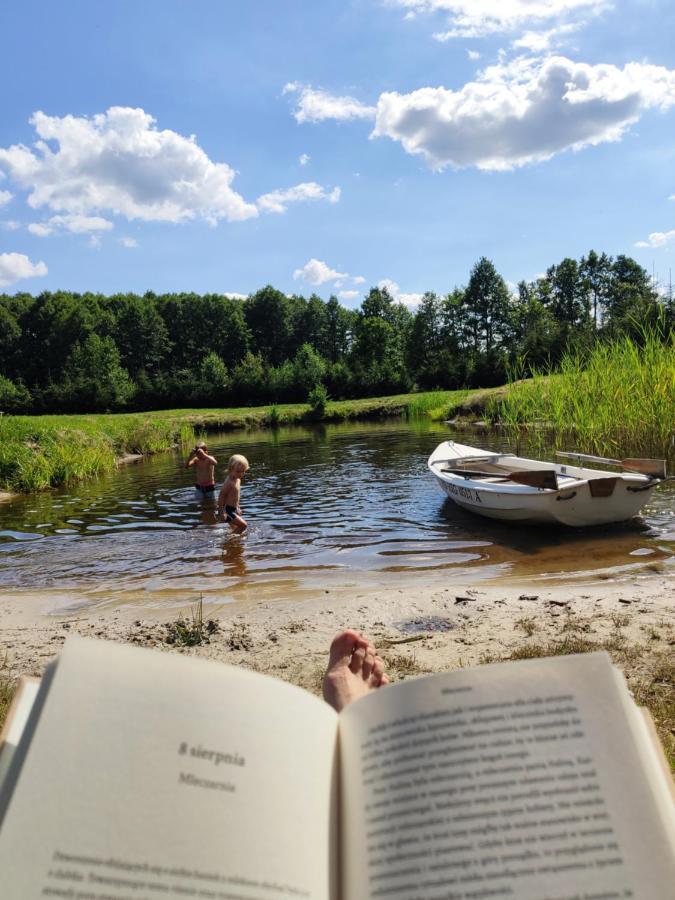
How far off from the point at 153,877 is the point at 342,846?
0.35 meters

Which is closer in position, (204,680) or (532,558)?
(204,680)

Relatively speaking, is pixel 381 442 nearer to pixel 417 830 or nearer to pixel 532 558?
pixel 532 558

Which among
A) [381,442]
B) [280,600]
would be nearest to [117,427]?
[381,442]

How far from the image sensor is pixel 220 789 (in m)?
1.12

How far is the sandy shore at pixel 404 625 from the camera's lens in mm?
3705

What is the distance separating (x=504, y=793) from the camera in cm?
113

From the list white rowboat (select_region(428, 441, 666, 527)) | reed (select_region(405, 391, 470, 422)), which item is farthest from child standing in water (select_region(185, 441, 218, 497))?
reed (select_region(405, 391, 470, 422))

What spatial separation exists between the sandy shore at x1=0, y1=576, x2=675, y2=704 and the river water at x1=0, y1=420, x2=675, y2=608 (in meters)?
0.62

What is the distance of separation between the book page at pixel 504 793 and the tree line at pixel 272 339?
43636 millimetres

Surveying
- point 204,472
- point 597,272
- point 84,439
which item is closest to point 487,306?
point 597,272

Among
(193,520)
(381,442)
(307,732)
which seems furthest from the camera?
(381,442)

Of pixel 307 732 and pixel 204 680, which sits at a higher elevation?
pixel 204 680

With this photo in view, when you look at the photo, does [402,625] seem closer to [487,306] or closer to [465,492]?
[465,492]

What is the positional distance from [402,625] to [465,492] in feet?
Answer: 16.3
